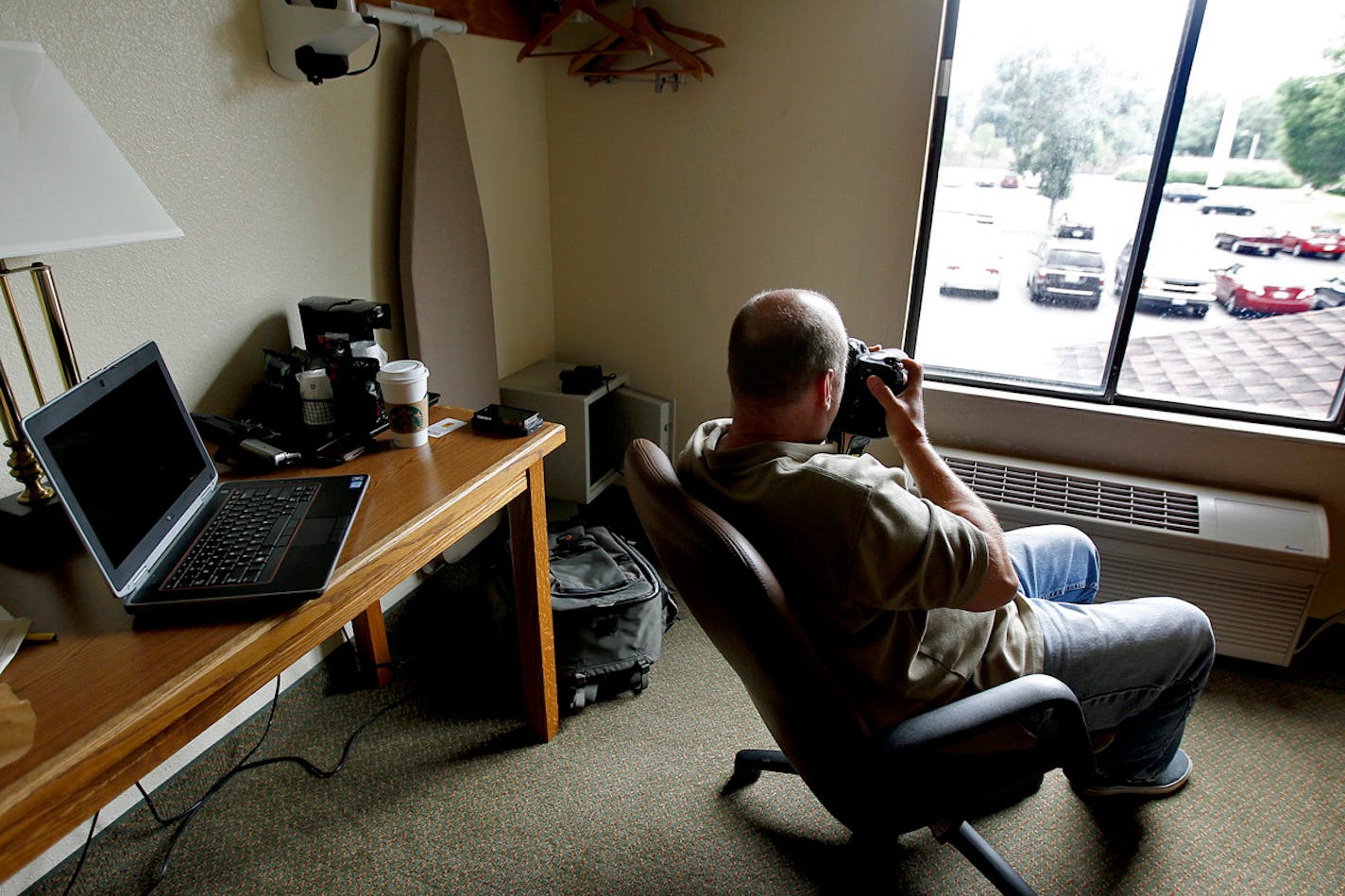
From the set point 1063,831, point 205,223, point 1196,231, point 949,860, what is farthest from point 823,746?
point 1196,231

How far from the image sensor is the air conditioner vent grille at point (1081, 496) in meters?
2.05

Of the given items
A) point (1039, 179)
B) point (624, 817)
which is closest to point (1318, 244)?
point (1039, 179)

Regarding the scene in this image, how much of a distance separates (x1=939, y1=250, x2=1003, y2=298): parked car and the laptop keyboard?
193 cm

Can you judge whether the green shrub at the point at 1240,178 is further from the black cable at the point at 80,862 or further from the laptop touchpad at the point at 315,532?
the black cable at the point at 80,862

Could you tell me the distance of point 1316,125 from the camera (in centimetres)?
190

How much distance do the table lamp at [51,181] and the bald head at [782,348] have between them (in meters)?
0.87

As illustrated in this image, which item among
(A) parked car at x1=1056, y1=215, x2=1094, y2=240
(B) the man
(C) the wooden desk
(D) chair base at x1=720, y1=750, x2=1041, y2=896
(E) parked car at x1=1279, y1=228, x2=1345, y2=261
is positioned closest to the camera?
(C) the wooden desk

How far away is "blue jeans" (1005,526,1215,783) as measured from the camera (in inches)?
52.0

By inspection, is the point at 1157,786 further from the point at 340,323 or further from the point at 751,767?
the point at 340,323

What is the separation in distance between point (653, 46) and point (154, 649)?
80.6 inches

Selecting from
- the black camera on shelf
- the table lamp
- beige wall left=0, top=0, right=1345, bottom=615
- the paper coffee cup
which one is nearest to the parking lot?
beige wall left=0, top=0, right=1345, bottom=615

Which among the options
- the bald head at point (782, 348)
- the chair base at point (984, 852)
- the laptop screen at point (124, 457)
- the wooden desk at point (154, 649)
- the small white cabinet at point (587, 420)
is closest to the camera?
the wooden desk at point (154, 649)

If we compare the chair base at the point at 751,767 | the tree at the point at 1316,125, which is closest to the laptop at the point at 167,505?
the chair base at the point at 751,767

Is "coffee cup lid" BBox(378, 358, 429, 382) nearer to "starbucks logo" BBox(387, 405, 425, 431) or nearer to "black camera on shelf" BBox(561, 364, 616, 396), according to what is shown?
"starbucks logo" BBox(387, 405, 425, 431)
